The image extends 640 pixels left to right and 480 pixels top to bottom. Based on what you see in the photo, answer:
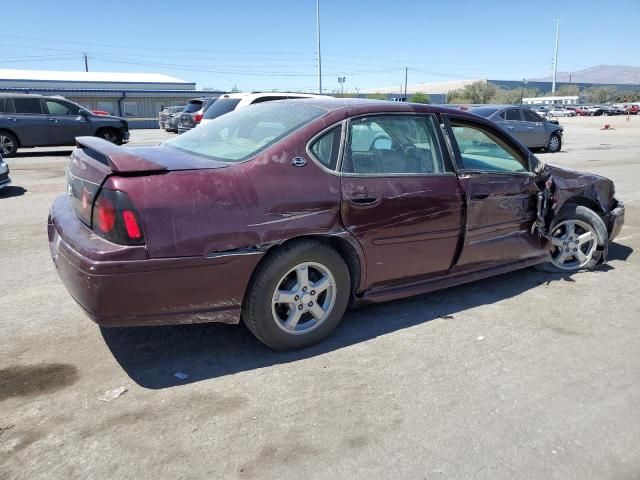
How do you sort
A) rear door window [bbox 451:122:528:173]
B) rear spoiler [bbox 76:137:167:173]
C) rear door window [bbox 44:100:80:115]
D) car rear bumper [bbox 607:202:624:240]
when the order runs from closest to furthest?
rear spoiler [bbox 76:137:167:173] < rear door window [bbox 451:122:528:173] < car rear bumper [bbox 607:202:624:240] < rear door window [bbox 44:100:80:115]

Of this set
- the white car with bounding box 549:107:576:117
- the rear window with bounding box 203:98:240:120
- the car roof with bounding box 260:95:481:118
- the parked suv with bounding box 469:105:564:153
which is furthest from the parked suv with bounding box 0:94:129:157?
the white car with bounding box 549:107:576:117

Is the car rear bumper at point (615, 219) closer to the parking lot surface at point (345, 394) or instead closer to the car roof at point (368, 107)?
the parking lot surface at point (345, 394)

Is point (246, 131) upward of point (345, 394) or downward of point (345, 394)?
upward

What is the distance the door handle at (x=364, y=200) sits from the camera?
141 inches

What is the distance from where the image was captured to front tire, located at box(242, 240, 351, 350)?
3.33 metres

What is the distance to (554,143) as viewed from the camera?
1942 centimetres

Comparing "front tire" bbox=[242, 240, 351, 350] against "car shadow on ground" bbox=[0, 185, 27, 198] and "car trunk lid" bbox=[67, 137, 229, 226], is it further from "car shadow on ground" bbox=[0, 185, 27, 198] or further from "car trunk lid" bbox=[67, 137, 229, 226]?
"car shadow on ground" bbox=[0, 185, 27, 198]

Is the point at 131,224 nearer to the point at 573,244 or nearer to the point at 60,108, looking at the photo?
the point at 573,244

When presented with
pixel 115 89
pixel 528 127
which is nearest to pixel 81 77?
pixel 115 89

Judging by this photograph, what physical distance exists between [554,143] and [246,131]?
18.1 m

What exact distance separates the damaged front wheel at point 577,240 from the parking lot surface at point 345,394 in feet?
2.14

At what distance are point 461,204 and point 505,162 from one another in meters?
0.84

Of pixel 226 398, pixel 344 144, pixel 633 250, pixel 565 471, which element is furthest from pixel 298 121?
pixel 633 250

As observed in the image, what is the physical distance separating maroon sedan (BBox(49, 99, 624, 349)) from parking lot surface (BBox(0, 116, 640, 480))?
0.35m
